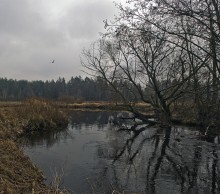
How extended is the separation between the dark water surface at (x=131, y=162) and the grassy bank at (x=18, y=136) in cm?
75

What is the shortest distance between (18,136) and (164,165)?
30.8ft

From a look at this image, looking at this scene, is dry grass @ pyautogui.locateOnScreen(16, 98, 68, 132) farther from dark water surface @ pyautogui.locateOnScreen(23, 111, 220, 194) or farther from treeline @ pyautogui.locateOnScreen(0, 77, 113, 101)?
treeline @ pyautogui.locateOnScreen(0, 77, 113, 101)

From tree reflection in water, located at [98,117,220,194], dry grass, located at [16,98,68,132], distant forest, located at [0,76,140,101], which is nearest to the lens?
tree reflection in water, located at [98,117,220,194]

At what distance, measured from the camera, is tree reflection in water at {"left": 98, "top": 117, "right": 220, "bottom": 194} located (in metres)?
9.66

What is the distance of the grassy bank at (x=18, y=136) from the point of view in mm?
7676

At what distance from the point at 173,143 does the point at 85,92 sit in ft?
335

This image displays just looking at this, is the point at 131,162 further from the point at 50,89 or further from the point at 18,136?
the point at 50,89

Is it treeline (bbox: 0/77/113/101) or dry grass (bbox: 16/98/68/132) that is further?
treeline (bbox: 0/77/113/101)

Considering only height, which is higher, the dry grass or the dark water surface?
the dry grass

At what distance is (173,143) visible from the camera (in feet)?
56.4

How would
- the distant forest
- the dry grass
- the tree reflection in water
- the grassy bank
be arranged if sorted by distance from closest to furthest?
the grassy bank, the tree reflection in water, the dry grass, the distant forest

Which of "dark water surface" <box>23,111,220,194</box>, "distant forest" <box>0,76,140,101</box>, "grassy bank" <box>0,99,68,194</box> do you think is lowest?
"dark water surface" <box>23,111,220,194</box>

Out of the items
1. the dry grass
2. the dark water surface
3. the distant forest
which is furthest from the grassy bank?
the distant forest

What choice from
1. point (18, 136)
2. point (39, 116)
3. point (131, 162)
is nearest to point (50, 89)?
point (39, 116)
